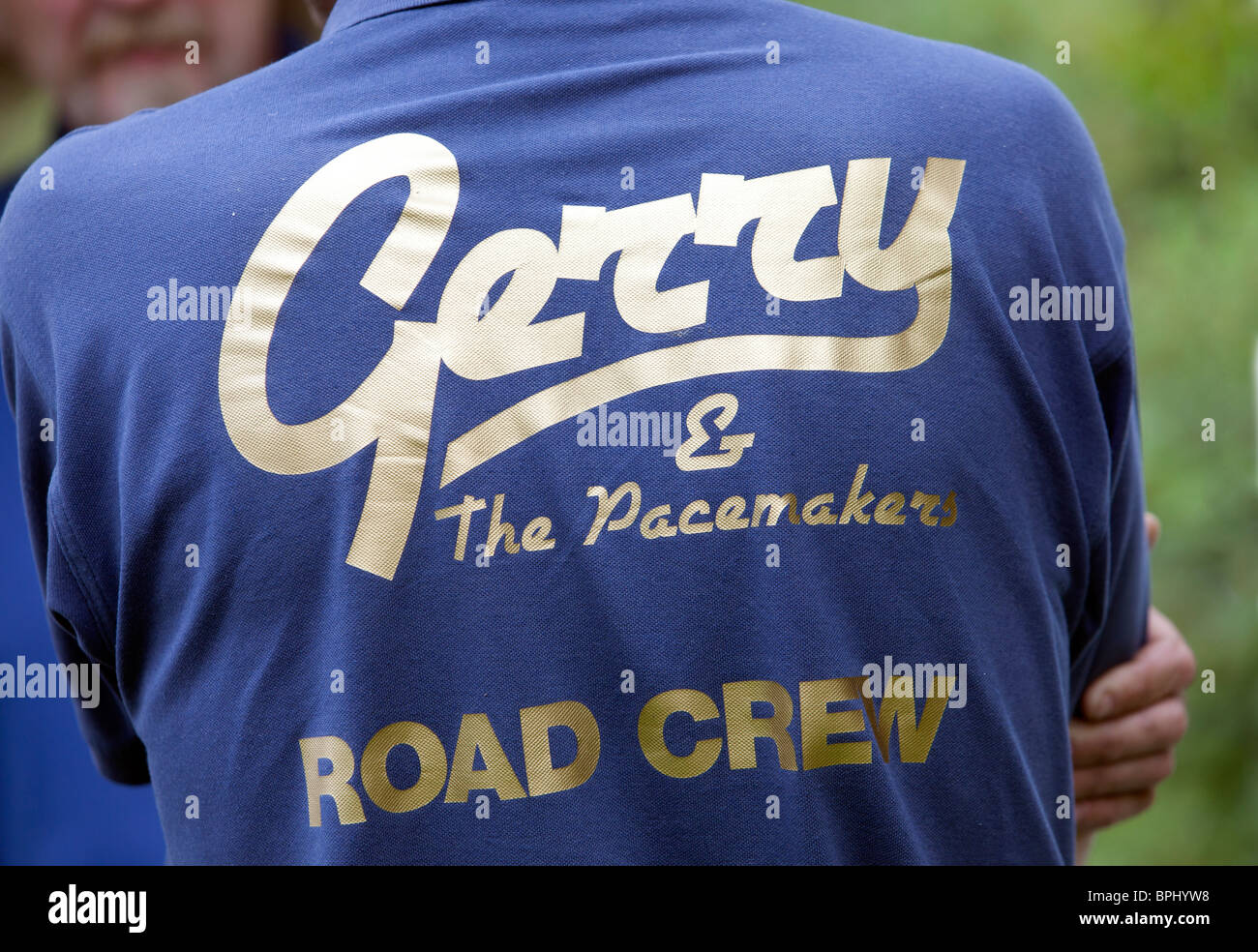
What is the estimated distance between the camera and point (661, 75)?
877 mm

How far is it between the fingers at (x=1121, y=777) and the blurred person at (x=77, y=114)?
1429 millimetres

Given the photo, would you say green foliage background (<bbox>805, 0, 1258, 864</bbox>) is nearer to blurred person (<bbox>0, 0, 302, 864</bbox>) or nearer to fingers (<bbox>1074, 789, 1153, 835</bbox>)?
fingers (<bbox>1074, 789, 1153, 835</bbox>)

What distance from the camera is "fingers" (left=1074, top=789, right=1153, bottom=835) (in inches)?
51.0

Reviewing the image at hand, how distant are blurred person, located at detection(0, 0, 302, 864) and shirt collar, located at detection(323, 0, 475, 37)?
947 millimetres

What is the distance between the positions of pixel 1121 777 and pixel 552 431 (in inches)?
33.0

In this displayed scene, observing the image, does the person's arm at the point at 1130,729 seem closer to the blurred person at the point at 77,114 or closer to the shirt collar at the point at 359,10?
the shirt collar at the point at 359,10

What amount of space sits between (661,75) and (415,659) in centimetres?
48

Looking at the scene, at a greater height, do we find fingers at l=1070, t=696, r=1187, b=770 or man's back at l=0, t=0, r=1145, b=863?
man's back at l=0, t=0, r=1145, b=863

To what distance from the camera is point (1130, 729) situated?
4.06ft

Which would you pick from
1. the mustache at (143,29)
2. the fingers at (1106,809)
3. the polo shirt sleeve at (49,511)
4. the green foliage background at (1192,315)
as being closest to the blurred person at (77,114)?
the mustache at (143,29)

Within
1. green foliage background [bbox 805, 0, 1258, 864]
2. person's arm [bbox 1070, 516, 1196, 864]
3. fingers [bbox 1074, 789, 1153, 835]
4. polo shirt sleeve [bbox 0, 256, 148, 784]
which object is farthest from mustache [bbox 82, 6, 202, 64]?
green foliage background [bbox 805, 0, 1258, 864]

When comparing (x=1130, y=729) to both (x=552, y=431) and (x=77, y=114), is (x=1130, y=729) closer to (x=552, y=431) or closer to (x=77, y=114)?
(x=552, y=431)

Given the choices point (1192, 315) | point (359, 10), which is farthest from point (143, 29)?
point (1192, 315)

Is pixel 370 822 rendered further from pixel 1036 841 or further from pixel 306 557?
pixel 1036 841
